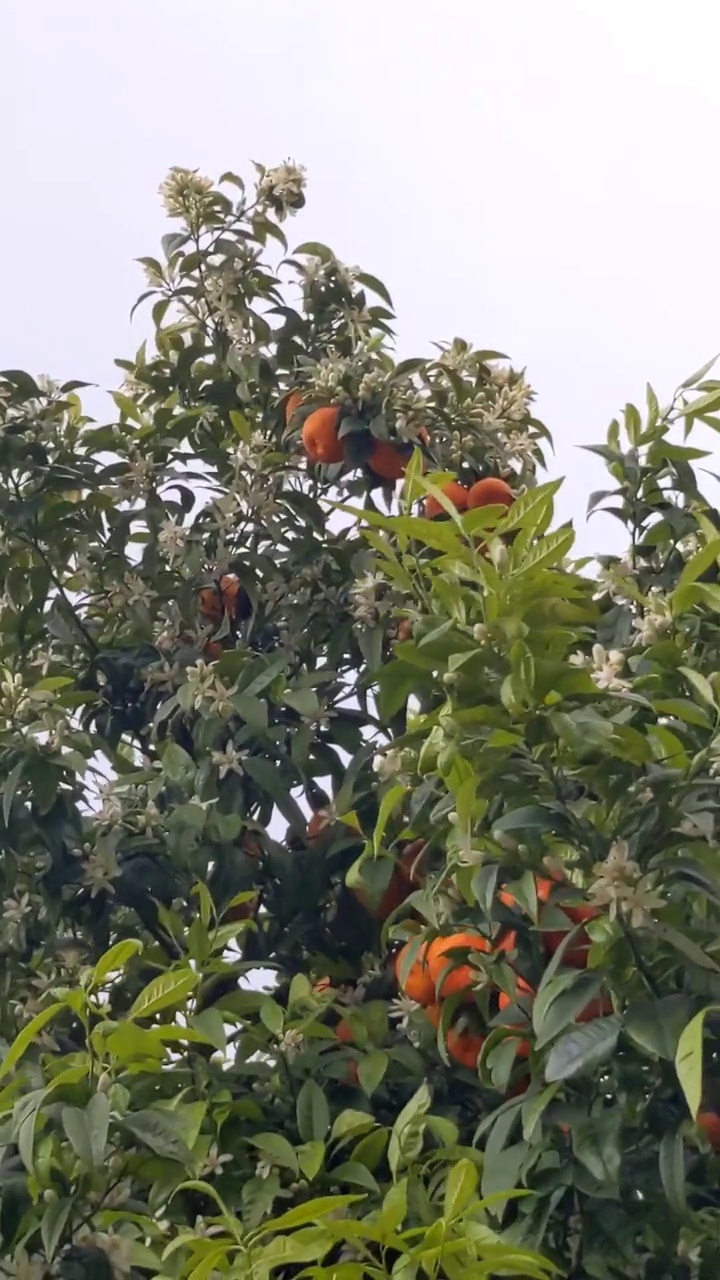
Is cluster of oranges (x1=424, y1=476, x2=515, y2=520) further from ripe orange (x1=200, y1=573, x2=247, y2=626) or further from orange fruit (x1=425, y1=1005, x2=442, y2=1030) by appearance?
orange fruit (x1=425, y1=1005, x2=442, y2=1030)

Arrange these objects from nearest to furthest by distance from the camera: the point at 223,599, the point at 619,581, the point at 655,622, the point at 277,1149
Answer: the point at 277,1149 → the point at 655,622 → the point at 619,581 → the point at 223,599

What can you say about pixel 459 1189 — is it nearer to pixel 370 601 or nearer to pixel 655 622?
pixel 655 622

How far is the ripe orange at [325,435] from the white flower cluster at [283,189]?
48cm

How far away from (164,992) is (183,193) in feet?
4.80

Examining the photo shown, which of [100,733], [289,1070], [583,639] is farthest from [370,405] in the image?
[289,1070]

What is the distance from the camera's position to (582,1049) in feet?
4.23

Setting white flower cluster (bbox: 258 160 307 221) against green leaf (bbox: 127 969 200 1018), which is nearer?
green leaf (bbox: 127 969 200 1018)

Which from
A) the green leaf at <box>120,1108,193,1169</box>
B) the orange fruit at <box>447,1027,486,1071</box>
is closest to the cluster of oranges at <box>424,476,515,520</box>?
the orange fruit at <box>447,1027,486,1071</box>

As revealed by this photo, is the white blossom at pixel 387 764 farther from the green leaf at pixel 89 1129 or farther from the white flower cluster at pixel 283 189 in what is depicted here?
the white flower cluster at pixel 283 189

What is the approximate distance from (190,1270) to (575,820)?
1.55 feet

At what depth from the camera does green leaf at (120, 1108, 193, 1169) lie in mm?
1399

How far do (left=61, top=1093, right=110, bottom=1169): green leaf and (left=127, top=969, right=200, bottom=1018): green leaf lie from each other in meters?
0.08

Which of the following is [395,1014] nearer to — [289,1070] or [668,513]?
[289,1070]

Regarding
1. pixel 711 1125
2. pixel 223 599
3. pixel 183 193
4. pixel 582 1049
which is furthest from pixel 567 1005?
pixel 183 193
